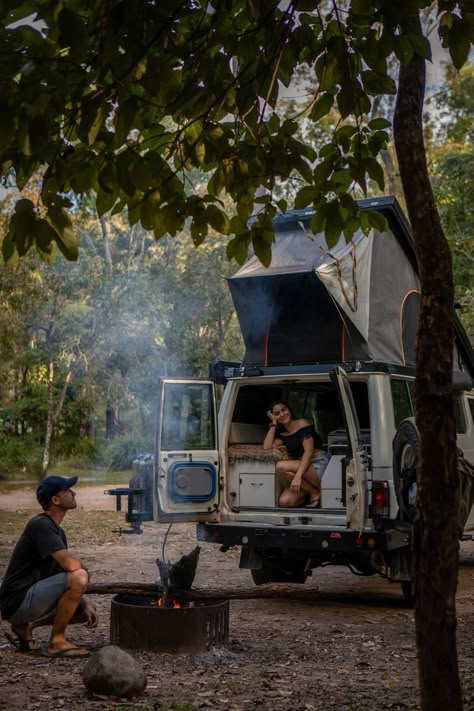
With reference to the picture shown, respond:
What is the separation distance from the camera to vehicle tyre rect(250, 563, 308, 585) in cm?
981

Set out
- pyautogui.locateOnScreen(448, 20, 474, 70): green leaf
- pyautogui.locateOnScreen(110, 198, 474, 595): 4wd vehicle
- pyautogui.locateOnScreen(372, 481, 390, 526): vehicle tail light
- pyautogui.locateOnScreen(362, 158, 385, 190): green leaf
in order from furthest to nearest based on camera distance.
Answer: pyautogui.locateOnScreen(110, 198, 474, 595): 4wd vehicle → pyautogui.locateOnScreen(372, 481, 390, 526): vehicle tail light → pyautogui.locateOnScreen(362, 158, 385, 190): green leaf → pyautogui.locateOnScreen(448, 20, 474, 70): green leaf

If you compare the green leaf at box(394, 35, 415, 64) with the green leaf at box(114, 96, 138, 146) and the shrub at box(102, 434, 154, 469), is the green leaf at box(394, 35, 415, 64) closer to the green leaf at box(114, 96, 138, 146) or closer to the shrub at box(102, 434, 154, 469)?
the green leaf at box(114, 96, 138, 146)

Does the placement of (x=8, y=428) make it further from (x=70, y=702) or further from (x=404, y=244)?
(x=70, y=702)

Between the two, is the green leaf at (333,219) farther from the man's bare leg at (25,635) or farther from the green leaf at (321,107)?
the man's bare leg at (25,635)

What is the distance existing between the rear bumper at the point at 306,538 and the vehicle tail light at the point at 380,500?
14 cm

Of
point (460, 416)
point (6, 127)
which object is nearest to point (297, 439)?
point (460, 416)

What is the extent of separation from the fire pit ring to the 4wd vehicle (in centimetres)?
200

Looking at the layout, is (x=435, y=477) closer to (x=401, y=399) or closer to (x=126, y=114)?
(x=126, y=114)

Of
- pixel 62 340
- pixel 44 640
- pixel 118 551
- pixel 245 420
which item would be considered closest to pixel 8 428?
pixel 62 340

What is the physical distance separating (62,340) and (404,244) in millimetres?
20879

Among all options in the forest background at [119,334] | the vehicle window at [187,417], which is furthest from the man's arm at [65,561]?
the forest background at [119,334]

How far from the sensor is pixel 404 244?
9938 millimetres

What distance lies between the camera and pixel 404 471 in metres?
8.28

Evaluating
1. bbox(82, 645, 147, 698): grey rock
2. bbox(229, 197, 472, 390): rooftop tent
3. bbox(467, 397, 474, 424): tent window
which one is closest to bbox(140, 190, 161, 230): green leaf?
bbox(82, 645, 147, 698): grey rock
